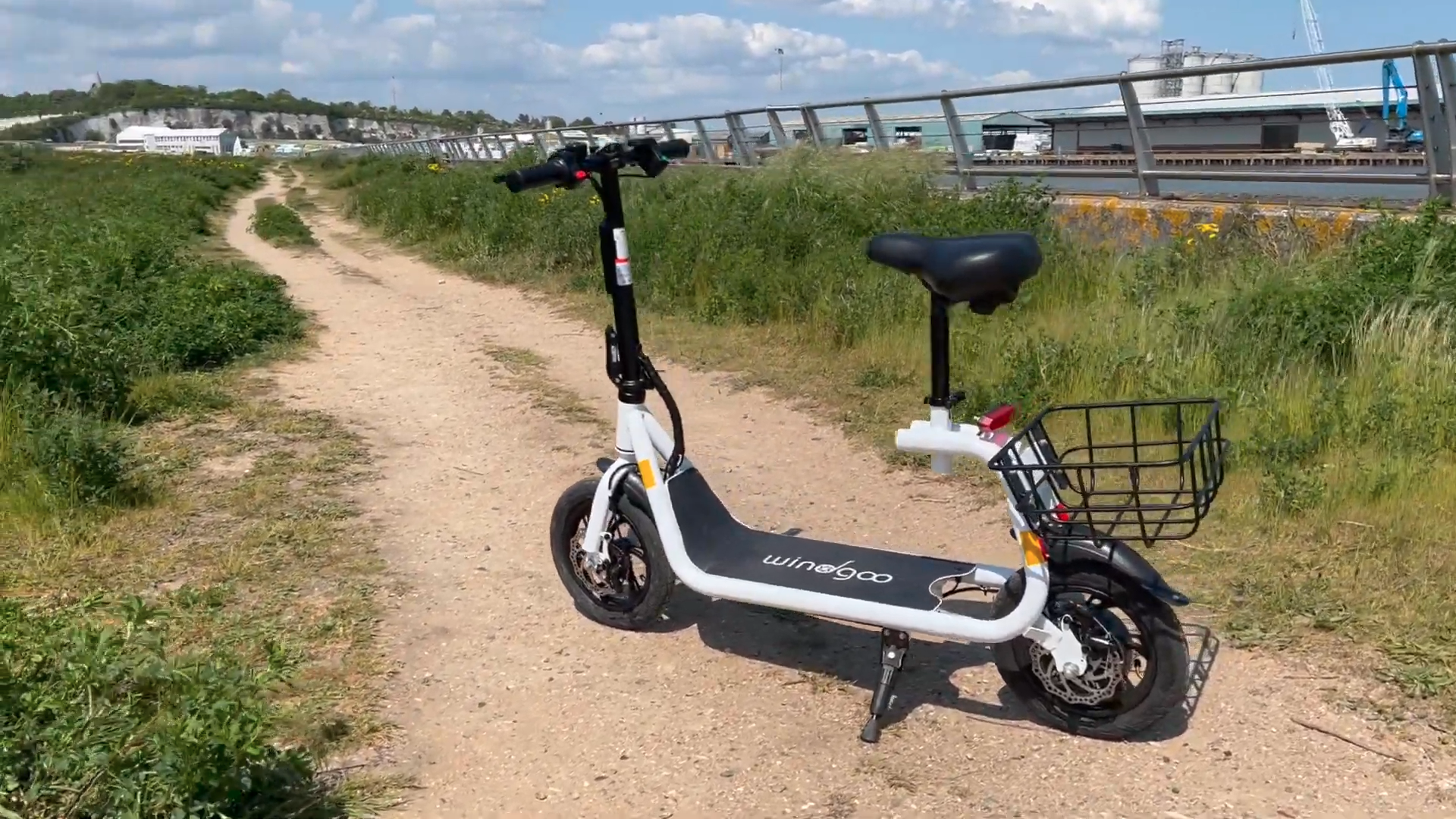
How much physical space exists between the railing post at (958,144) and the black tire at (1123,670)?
800 centimetres

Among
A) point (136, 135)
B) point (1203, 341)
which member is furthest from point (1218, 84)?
point (136, 135)

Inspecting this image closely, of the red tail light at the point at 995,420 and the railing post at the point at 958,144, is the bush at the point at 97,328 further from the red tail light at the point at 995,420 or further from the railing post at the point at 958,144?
the railing post at the point at 958,144

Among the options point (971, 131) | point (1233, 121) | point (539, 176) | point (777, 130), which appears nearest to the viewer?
point (539, 176)

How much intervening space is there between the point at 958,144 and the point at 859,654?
26.1ft

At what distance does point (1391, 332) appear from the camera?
5605 millimetres

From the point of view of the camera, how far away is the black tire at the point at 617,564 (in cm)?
399

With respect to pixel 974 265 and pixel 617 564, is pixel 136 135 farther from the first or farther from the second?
pixel 974 265

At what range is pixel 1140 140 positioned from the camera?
8742 millimetres

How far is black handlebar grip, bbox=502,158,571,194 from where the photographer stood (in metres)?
3.61

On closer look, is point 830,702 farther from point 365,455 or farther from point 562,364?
point 562,364

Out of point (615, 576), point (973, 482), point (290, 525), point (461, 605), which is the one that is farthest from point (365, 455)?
point (973, 482)

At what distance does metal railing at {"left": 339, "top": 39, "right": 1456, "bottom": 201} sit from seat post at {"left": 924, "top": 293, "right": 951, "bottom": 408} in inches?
177

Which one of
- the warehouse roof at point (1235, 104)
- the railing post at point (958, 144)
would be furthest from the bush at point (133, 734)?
the railing post at point (958, 144)

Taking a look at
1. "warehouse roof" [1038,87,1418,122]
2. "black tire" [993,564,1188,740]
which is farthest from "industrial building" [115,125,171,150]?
"black tire" [993,564,1188,740]
